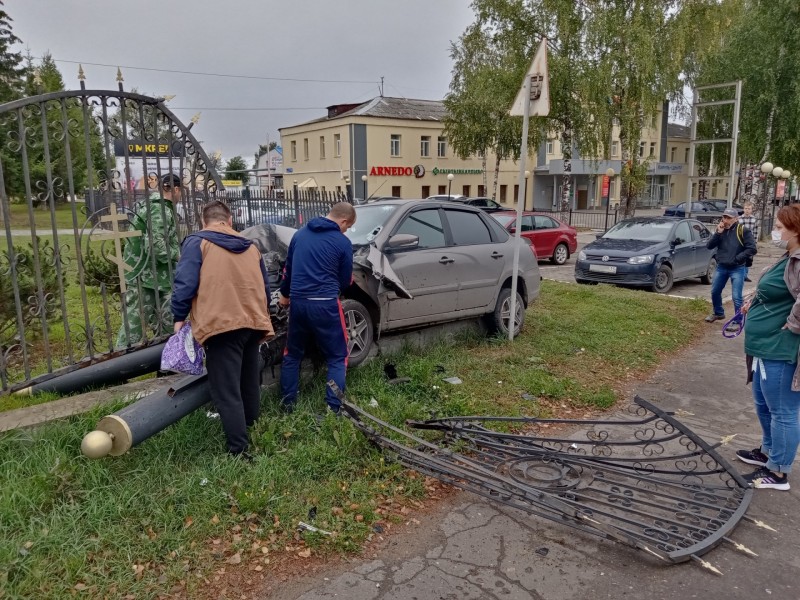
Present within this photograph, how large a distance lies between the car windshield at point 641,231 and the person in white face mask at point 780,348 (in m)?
9.76

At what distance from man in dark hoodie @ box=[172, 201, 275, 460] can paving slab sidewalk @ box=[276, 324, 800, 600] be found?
1.33 m

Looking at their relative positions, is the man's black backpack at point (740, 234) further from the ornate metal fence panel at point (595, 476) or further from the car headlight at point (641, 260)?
the ornate metal fence panel at point (595, 476)

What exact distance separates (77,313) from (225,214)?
544cm

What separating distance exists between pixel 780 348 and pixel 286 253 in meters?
4.15

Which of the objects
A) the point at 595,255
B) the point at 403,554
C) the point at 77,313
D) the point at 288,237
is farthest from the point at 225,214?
the point at 595,255

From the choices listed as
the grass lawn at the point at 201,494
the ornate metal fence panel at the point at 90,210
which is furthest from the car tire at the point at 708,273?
the ornate metal fence panel at the point at 90,210

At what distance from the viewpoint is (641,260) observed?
12656mm

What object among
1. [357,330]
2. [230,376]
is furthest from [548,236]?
[230,376]

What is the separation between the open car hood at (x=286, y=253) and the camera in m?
5.77

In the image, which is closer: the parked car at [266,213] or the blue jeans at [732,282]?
the blue jeans at [732,282]

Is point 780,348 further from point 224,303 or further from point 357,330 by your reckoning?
point 224,303

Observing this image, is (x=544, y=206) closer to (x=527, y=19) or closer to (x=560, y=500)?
(x=527, y=19)

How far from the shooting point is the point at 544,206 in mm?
51000

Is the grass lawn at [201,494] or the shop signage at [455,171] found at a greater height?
the shop signage at [455,171]
